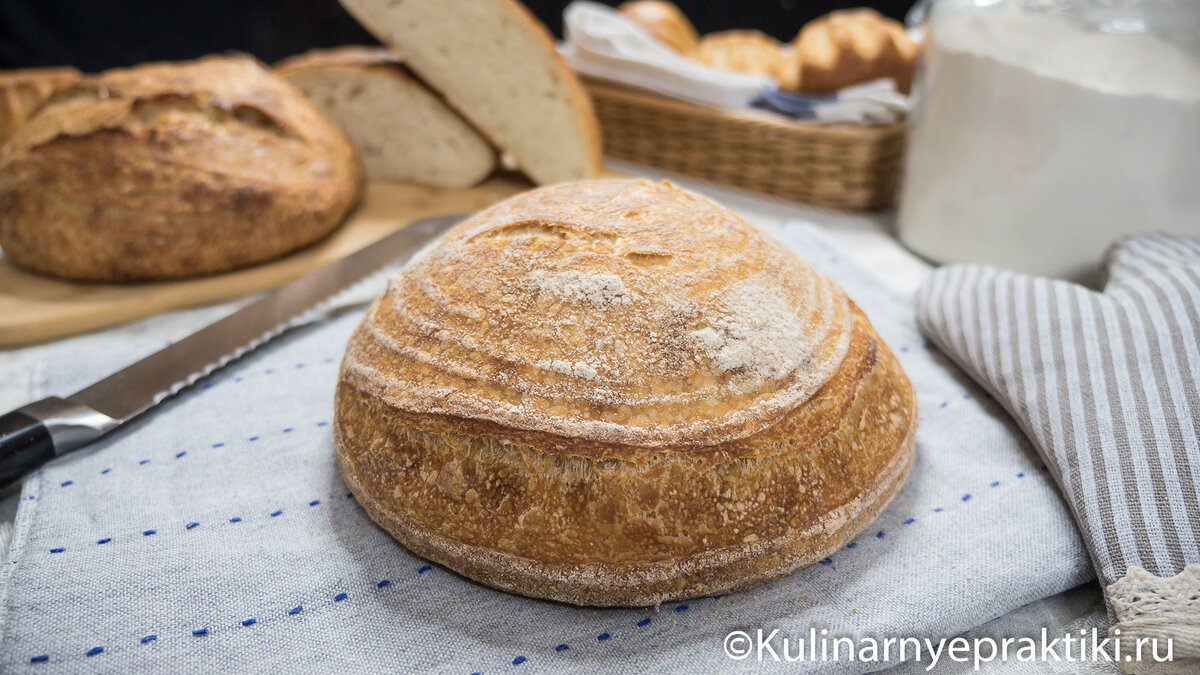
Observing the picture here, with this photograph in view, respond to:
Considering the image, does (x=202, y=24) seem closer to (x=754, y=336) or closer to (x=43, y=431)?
(x=43, y=431)

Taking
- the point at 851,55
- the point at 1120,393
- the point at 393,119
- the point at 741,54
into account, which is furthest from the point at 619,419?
the point at 741,54

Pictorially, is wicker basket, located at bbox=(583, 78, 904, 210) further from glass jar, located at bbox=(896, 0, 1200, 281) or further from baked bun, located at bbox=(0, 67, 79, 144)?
baked bun, located at bbox=(0, 67, 79, 144)

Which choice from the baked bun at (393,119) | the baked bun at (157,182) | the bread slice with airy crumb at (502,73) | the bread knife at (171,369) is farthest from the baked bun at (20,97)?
the bread knife at (171,369)

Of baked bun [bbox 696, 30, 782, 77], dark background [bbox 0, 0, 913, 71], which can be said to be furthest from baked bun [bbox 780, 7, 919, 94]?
dark background [bbox 0, 0, 913, 71]

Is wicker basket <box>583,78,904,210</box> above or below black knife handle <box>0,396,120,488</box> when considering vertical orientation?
above

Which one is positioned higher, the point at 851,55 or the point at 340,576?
the point at 851,55

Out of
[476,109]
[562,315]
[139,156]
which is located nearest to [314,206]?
[139,156]
